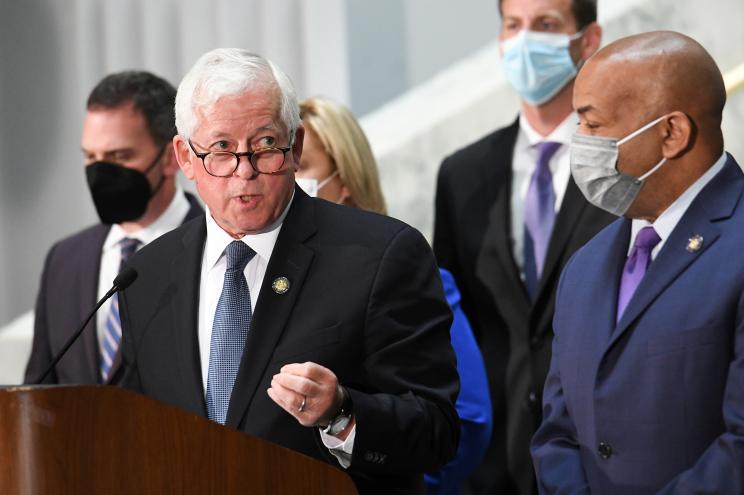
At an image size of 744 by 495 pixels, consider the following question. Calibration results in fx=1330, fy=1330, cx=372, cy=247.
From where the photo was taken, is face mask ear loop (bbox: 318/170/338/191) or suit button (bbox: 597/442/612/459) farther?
face mask ear loop (bbox: 318/170/338/191)

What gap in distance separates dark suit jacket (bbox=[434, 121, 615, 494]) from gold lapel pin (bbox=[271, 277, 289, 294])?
122 cm

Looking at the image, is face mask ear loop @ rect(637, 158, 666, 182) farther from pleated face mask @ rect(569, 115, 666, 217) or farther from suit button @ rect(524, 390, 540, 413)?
suit button @ rect(524, 390, 540, 413)

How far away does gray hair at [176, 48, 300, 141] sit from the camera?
2.58 m

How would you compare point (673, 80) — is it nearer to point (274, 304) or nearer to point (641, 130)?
point (641, 130)

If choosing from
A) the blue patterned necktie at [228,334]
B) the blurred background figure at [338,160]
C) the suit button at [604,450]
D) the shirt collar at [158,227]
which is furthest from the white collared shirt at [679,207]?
the shirt collar at [158,227]

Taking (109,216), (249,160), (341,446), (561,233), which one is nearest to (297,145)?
(249,160)

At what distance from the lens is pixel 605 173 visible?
280 cm

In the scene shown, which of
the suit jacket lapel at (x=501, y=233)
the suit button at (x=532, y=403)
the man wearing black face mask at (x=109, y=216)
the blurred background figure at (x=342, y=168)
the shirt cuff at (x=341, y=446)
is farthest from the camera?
the man wearing black face mask at (x=109, y=216)

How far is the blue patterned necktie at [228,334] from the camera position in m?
2.55

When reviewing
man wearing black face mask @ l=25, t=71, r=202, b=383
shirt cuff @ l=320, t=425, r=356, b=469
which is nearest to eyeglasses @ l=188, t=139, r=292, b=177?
shirt cuff @ l=320, t=425, r=356, b=469

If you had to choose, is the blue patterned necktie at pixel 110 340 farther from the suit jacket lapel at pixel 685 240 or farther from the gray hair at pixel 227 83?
the suit jacket lapel at pixel 685 240

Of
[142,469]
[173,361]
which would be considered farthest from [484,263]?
[142,469]

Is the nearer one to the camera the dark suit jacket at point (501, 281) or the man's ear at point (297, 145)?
the man's ear at point (297, 145)

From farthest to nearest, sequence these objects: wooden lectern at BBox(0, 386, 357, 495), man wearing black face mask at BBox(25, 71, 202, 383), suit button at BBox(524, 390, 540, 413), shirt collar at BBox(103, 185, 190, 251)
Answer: shirt collar at BBox(103, 185, 190, 251)
man wearing black face mask at BBox(25, 71, 202, 383)
suit button at BBox(524, 390, 540, 413)
wooden lectern at BBox(0, 386, 357, 495)
